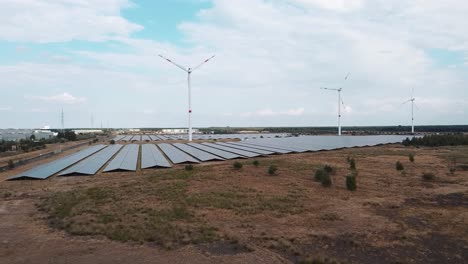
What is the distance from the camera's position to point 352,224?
13633 millimetres

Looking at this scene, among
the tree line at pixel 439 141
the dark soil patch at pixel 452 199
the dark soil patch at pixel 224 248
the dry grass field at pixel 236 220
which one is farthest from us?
the tree line at pixel 439 141

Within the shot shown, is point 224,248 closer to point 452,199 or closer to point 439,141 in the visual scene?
point 452,199

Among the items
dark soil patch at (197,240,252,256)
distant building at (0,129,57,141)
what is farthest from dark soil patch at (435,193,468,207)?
distant building at (0,129,57,141)

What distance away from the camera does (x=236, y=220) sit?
1427 centimetres

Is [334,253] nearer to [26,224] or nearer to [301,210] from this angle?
[301,210]

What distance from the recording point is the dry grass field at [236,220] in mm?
10766

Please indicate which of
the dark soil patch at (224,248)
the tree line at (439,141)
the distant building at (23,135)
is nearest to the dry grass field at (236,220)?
the dark soil patch at (224,248)

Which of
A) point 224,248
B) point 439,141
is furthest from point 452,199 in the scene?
point 439,141

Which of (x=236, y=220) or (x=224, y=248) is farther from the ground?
(x=236, y=220)

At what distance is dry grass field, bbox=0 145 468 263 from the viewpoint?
35.3 feet

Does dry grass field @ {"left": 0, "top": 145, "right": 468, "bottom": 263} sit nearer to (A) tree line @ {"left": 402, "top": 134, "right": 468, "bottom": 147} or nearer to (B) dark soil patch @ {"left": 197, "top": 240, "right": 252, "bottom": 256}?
(B) dark soil patch @ {"left": 197, "top": 240, "right": 252, "bottom": 256}

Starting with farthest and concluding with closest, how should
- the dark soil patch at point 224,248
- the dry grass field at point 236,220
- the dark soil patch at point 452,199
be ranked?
the dark soil patch at point 452,199
the dark soil patch at point 224,248
the dry grass field at point 236,220

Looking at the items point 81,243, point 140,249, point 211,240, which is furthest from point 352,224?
point 81,243

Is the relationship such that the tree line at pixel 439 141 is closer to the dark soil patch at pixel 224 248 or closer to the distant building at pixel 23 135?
the dark soil patch at pixel 224 248
